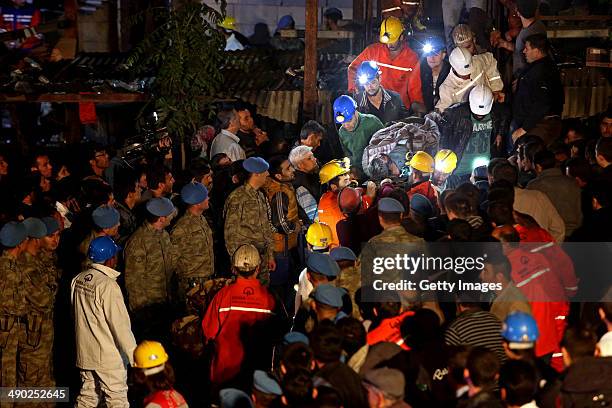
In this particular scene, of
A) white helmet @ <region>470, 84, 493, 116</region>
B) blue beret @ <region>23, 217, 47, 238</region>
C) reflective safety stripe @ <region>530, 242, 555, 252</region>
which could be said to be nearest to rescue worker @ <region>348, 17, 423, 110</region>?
white helmet @ <region>470, 84, 493, 116</region>

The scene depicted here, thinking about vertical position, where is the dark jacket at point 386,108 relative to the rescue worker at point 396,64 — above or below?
below

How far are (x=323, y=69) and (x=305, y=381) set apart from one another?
9.71 meters

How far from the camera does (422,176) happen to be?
11539 millimetres

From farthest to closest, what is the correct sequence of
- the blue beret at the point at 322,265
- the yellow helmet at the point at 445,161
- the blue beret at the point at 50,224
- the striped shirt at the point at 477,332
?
1. the yellow helmet at the point at 445,161
2. the blue beret at the point at 50,224
3. the blue beret at the point at 322,265
4. the striped shirt at the point at 477,332

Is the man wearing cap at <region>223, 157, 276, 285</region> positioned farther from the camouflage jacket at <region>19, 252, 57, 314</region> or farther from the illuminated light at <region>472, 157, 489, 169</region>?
the illuminated light at <region>472, 157, 489, 169</region>

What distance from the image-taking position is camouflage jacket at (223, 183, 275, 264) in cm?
1134

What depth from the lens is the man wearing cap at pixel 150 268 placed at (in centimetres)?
1026

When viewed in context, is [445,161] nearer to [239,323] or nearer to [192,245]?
[192,245]

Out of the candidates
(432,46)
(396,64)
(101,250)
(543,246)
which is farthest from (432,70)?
(101,250)

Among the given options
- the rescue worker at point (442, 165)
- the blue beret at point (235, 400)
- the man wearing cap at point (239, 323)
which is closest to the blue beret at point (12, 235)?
the man wearing cap at point (239, 323)

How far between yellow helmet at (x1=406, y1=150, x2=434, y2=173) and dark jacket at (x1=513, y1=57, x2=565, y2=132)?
2155mm

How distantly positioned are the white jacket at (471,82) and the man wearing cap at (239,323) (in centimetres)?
510

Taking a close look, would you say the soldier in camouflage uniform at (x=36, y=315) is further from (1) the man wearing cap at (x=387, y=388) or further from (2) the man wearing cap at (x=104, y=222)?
(1) the man wearing cap at (x=387, y=388)

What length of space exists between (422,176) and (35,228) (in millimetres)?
4408
